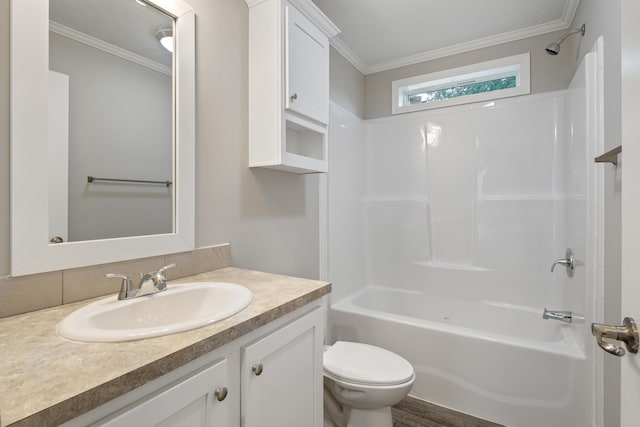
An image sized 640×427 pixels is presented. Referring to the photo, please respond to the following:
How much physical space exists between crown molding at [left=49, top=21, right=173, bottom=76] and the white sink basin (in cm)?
86

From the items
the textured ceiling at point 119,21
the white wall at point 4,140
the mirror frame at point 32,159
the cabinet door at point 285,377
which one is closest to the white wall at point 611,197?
the cabinet door at point 285,377

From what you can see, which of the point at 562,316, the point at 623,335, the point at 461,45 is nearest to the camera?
the point at 623,335

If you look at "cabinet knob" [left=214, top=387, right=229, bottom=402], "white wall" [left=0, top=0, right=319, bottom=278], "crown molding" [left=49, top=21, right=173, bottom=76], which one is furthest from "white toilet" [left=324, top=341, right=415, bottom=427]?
"crown molding" [left=49, top=21, right=173, bottom=76]

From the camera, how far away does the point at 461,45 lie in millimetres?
2541

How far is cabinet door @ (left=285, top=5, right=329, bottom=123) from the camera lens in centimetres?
157

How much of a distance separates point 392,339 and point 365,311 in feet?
0.88

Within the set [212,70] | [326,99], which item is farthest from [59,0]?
[326,99]

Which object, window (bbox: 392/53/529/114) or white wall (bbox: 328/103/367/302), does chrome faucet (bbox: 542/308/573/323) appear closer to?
white wall (bbox: 328/103/367/302)

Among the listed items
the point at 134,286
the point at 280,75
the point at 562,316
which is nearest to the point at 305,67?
the point at 280,75

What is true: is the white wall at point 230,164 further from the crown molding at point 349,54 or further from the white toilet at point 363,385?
the crown molding at point 349,54

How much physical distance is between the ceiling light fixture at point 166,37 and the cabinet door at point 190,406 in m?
1.23

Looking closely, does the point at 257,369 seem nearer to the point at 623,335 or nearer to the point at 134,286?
the point at 134,286

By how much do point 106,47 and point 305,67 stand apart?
36.1 inches

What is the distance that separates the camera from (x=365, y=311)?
2256 millimetres
